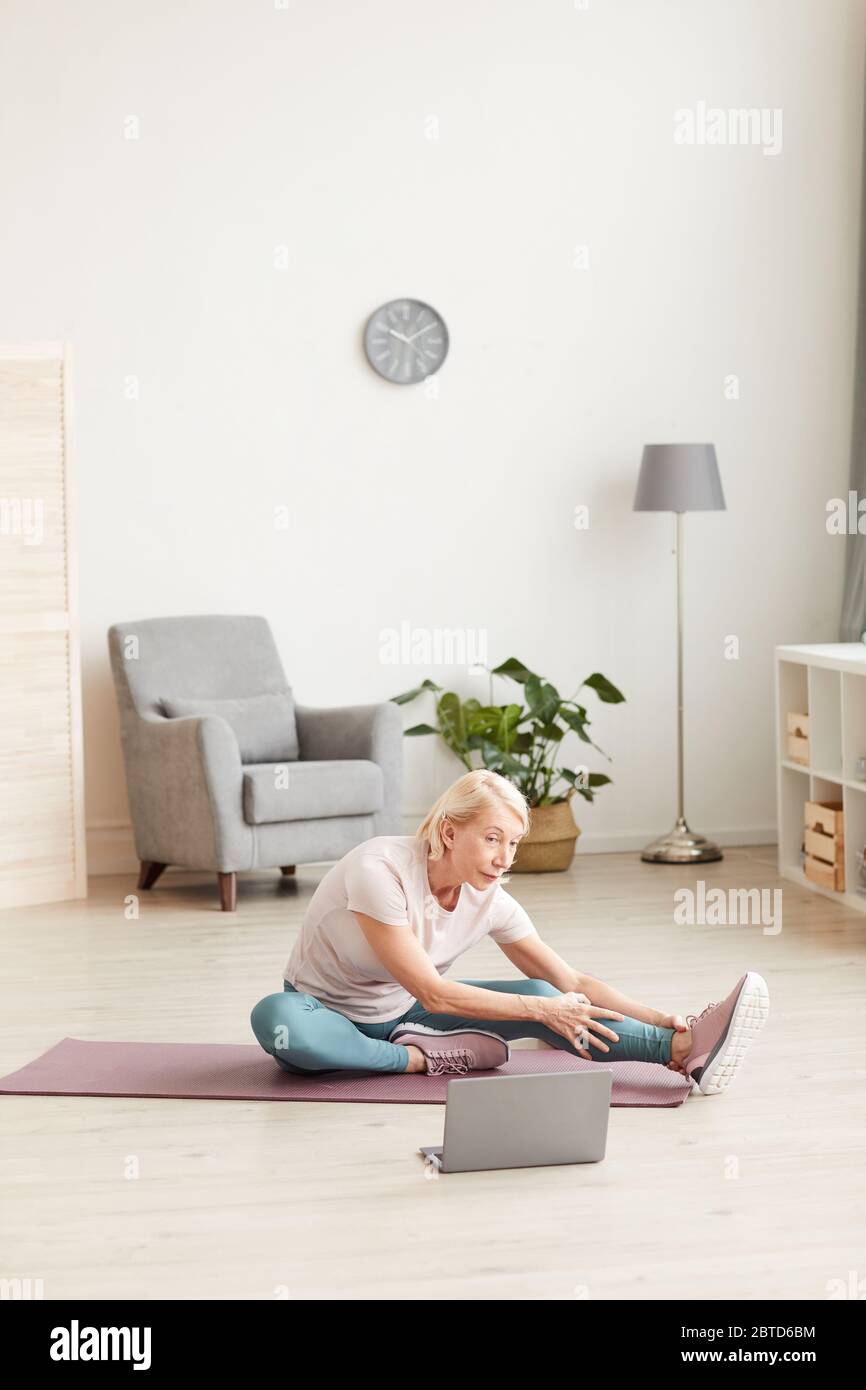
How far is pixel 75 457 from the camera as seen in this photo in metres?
5.70

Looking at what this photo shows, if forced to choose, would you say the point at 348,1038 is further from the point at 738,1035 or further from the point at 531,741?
the point at 531,741

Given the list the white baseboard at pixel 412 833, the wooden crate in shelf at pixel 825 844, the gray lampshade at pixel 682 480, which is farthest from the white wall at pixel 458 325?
the wooden crate in shelf at pixel 825 844

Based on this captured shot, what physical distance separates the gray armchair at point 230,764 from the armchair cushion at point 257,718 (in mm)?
13

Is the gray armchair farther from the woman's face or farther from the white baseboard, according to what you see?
the woman's face

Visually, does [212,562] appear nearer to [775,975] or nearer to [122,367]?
[122,367]

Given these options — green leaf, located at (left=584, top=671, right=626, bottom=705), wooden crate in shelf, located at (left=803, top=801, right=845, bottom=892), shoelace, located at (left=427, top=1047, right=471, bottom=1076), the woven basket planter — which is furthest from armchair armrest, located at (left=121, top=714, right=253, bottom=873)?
shoelace, located at (left=427, top=1047, right=471, bottom=1076)

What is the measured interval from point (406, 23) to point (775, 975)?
12.5 ft

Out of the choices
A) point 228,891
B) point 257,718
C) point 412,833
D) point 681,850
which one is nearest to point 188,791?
point 228,891

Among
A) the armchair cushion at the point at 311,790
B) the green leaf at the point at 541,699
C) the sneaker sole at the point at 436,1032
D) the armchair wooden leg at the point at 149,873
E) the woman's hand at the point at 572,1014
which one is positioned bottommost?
the armchair wooden leg at the point at 149,873

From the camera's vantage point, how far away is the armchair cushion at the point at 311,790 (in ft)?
17.6

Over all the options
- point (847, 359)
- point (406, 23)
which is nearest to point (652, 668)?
point (847, 359)

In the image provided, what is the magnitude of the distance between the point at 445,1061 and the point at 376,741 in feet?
7.64

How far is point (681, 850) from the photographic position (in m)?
6.19

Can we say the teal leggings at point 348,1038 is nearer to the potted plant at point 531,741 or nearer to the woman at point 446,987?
the woman at point 446,987
